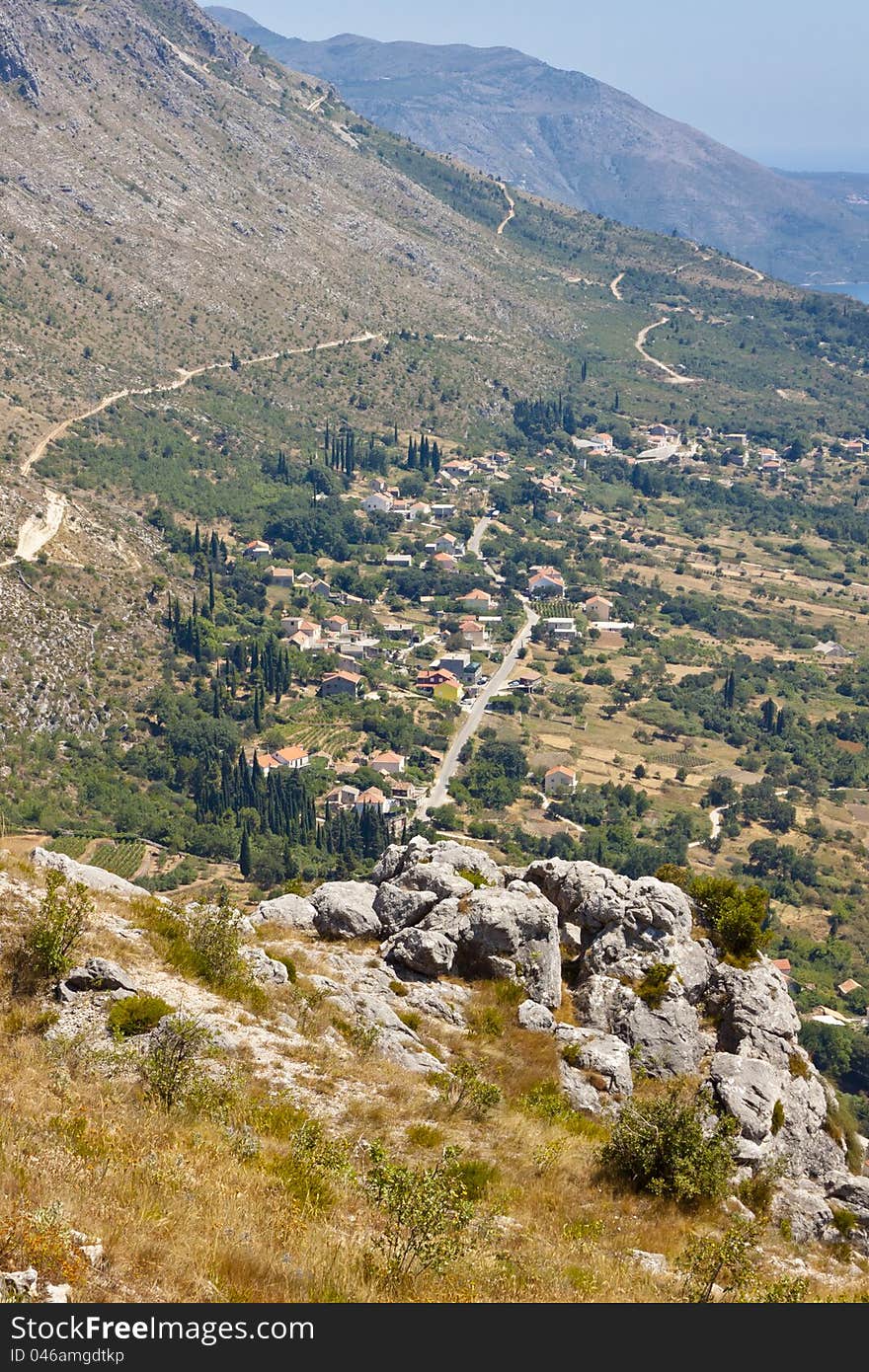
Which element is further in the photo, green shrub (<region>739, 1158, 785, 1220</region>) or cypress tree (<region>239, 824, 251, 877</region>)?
cypress tree (<region>239, 824, 251, 877</region>)

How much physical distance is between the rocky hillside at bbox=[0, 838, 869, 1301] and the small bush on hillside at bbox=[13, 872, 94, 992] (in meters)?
0.19

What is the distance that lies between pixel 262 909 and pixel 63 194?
158847 millimetres

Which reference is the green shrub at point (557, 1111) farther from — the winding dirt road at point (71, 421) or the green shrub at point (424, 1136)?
the winding dirt road at point (71, 421)

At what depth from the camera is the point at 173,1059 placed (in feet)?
54.5

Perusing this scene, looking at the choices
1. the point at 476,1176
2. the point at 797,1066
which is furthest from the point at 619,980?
the point at 476,1176

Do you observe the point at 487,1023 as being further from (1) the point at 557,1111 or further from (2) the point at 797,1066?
(2) the point at 797,1066

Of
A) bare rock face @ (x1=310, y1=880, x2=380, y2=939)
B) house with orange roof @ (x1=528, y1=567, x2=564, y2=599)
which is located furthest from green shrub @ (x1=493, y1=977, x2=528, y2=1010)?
house with orange roof @ (x1=528, y1=567, x2=564, y2=599)

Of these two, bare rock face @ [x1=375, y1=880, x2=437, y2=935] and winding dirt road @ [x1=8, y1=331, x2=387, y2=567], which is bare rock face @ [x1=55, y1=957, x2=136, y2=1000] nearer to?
bare rock face @ [x1=375, y1=880, x2=437, y2=935]

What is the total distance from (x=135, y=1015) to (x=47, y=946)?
1964 millimetres

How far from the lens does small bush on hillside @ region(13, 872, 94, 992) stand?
1880 cm

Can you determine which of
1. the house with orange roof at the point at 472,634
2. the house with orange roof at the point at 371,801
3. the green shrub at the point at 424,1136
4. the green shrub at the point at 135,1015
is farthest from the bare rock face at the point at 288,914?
the house with orange roof at the point at 472,634

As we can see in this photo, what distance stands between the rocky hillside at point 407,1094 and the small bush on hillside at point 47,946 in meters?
0.19

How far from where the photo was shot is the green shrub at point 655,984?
25.6m
